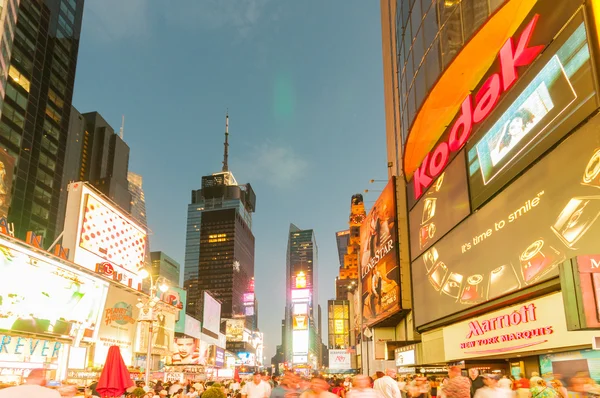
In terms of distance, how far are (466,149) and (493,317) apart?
19.9ft

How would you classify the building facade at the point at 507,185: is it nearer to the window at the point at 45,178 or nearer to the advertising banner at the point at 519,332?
the advertising banner at the point at 519,332

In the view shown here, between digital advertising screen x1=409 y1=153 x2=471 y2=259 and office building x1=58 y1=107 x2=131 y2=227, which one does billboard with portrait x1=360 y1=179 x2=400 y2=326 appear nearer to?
digital advertising screen x1=409 y1=153 x2=471 y2=259

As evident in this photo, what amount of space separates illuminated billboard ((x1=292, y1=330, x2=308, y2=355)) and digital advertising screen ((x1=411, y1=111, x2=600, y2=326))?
72947 millimetres

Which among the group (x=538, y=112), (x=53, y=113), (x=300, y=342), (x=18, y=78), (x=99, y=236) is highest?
(x=53, y=113)

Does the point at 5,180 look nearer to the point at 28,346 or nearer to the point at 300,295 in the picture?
the point at 28,346

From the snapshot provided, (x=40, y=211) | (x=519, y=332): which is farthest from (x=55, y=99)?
(x=519, y=332)

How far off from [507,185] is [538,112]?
2.53 meters

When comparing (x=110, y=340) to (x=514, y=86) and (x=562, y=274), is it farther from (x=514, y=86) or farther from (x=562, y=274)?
(x=562, y=274)

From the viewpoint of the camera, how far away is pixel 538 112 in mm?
12922

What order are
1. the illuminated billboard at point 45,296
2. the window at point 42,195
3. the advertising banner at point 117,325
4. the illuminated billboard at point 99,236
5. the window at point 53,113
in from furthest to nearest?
the window at point 53,113 → the window at point 42,195 → the advertising banner at point 117,325 → the illuminated billboard at point 99,236 → the illuminated billboard at point 45,296

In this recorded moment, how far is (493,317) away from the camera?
16.3 meters

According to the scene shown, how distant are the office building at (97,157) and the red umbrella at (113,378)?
112m

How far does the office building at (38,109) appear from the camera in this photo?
67.5m

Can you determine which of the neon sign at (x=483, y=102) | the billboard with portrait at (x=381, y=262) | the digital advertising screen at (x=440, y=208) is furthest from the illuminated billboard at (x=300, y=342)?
the neon sign at (x=483, y=102)
